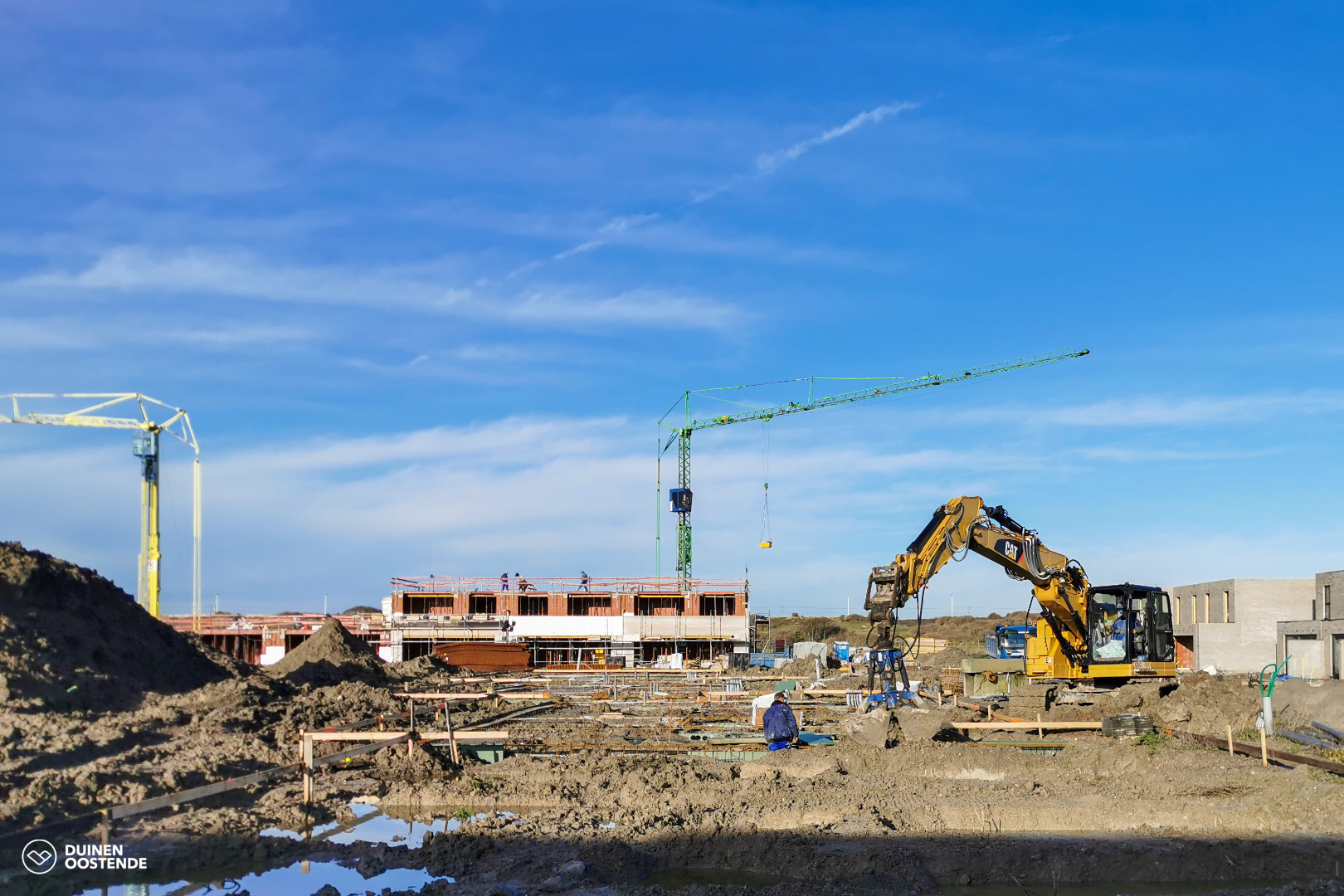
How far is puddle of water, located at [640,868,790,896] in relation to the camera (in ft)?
38.8

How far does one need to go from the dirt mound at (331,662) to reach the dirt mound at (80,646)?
13.1 ft

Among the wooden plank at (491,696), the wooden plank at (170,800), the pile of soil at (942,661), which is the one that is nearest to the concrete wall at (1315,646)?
the pile of soil at (942,661)

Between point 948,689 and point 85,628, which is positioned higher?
point 85,628

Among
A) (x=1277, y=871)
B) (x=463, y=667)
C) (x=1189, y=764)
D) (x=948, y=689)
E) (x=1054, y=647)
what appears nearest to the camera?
(x=1277, y=871)

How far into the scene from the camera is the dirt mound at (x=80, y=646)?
20.8 metres

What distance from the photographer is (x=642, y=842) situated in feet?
41.7

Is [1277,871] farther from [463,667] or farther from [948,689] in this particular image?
[463,667]

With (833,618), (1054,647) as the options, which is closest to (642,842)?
(1054,647)

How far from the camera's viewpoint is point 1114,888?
1187 cm

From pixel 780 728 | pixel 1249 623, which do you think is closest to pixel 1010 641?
pixel 1249 623

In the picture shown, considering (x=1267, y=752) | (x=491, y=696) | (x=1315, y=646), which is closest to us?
(x=1267, y=752)

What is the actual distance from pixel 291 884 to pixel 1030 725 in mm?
15345

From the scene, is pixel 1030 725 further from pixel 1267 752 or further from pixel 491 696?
pixel 491 696

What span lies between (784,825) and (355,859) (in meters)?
5.24
